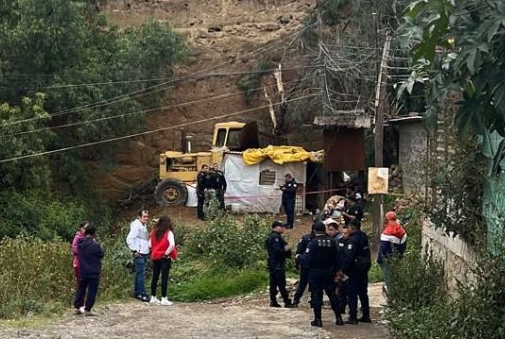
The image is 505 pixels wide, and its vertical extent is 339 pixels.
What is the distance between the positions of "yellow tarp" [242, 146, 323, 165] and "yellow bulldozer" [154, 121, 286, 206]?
3.81ft

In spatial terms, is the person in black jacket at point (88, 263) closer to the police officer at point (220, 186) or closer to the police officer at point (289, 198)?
the police officer at point (289, 198)

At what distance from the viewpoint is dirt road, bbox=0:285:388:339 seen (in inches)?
494

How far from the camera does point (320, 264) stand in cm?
1283

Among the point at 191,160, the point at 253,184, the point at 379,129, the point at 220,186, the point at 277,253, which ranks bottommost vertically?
the point at 277,253

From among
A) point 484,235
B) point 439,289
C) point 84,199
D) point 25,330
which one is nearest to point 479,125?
point 484,235

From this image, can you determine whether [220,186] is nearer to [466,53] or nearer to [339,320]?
[339,320]

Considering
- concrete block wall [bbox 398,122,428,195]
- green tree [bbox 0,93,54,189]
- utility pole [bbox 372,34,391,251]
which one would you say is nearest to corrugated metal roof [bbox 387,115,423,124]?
concrete block wall [bbox 398,122,428,195]

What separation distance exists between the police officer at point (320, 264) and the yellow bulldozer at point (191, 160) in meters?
17.6

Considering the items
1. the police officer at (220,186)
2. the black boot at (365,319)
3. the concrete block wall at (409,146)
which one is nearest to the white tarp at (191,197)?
the police officer at (220,186)

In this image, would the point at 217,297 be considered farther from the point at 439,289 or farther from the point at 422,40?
the point at 422,40

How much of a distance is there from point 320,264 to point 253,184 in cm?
1727

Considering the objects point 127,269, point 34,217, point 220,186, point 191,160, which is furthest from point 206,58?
point 127,269

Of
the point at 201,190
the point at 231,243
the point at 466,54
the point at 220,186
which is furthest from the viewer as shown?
the point at 220,186

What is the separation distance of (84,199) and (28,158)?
4371mm
